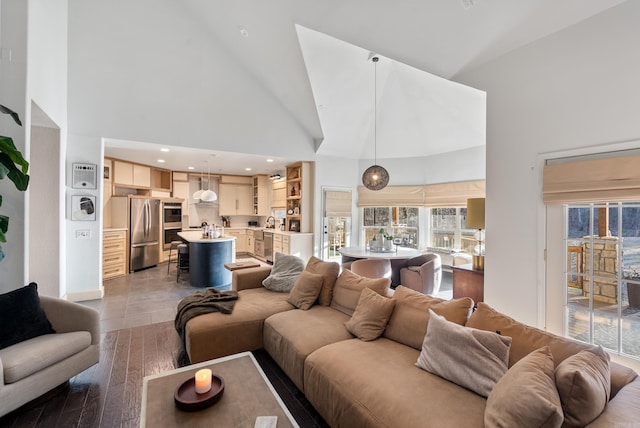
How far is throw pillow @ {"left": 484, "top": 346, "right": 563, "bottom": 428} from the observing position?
106cm

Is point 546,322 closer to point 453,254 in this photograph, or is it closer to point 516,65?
point 516,65

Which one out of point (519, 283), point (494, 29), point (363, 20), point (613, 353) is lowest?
point (613, 353)

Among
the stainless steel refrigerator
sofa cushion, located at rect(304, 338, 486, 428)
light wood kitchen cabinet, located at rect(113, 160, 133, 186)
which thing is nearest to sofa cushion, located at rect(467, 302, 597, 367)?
sofa cushion, located at rect(304, 338, 486, 428)

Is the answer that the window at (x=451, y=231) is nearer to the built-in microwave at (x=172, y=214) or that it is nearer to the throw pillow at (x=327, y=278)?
the throw pillow at (x=327, y=278)

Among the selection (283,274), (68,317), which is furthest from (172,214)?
(68,317)

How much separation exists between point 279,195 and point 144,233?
3271 mm

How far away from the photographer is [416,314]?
82.3 inches

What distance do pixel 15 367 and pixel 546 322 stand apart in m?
3.99

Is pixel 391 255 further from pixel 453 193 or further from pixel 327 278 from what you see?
pixel 453 193

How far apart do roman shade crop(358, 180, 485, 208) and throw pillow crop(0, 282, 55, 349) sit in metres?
5.62

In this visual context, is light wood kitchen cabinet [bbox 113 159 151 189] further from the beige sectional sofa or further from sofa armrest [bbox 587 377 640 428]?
sofa armrest [bbox 587 377 640 428]

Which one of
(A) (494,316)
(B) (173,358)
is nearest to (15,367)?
(B) (173,358)

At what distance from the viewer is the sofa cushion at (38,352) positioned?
188 centimetres

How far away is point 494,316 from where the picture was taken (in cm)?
177
